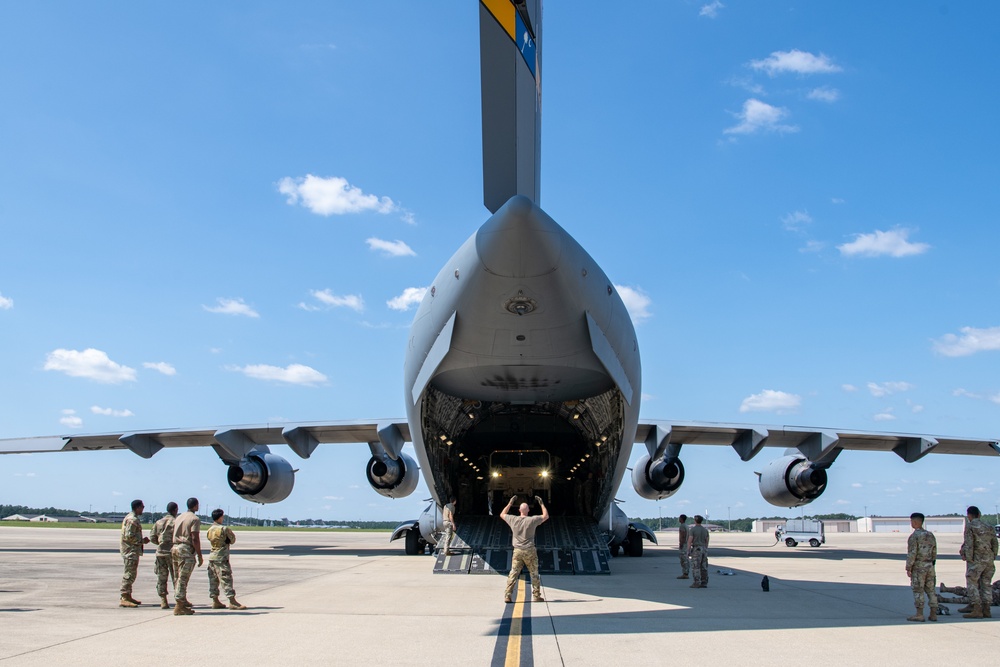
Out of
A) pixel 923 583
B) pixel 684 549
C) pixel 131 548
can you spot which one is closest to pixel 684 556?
pixel 684 549

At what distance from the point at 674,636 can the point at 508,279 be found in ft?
12.4

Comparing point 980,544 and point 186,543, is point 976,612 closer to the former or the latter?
point 980,544

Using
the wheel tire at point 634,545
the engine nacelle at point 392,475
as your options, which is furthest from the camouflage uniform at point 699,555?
the engine nacelle at point 392,475

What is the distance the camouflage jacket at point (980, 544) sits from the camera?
685 centimetres

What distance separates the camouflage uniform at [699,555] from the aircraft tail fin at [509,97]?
505cm

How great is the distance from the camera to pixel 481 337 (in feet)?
29.2

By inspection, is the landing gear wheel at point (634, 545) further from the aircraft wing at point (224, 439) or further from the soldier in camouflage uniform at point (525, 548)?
the soldier in camouflage uniform at point (525, 548)

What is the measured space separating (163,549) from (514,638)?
13.1 feet

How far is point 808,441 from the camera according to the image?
17.8 metres

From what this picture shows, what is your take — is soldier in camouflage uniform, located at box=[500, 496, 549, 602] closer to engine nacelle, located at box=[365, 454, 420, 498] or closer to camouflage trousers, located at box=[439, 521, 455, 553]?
camouflage trousers, located at box=[439, 521, 455, 553]

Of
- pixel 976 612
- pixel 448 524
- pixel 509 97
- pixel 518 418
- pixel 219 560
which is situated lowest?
pixel 976 612

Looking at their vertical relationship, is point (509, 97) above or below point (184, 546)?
above

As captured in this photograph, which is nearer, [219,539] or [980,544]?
[980,544]

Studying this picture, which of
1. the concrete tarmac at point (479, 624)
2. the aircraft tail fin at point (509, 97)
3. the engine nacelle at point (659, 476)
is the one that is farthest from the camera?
the engine nacelle at point (659, 476)
